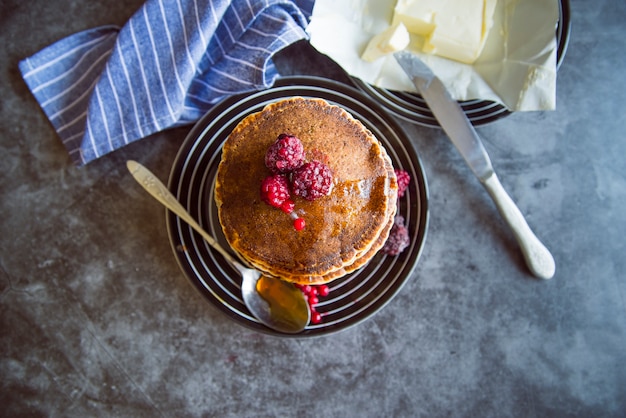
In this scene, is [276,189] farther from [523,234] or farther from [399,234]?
[523,234]

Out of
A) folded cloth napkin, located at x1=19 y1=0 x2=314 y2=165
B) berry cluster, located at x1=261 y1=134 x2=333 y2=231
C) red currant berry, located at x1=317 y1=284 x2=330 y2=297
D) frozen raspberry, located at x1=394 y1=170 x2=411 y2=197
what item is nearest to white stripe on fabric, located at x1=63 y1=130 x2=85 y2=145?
folded cloth napkin, located at x1=19 y1=0 x2=314 y2=165

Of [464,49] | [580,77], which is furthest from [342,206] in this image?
[580,77]

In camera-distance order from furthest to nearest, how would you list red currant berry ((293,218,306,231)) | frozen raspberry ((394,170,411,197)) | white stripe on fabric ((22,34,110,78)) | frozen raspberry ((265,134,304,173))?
1. white stripe on fabric ((22,34,110,78))
2. frozen raspberry ((394,170,411,197))
3. red currant berry ((293,218,306,231))
4. frozen raspberry ((265,134,304,173))

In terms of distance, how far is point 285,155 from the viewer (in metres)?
1.80

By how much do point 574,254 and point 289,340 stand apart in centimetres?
168

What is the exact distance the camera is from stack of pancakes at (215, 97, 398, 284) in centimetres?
198

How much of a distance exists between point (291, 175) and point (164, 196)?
83 centimetres

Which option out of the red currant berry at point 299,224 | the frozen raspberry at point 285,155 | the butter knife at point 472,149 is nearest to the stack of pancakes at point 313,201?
the red currant berry at point 299,224

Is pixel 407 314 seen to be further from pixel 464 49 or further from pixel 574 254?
pixel 464 49

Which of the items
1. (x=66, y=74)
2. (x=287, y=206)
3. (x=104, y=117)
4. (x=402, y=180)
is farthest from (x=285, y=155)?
(x=66, y=74)

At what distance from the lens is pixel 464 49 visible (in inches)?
94.7

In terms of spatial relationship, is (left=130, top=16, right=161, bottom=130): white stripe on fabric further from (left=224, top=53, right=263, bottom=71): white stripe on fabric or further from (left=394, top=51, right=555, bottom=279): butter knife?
(left=394, top=51, right=555, bottom=279): butter knife

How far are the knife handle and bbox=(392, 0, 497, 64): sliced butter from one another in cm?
72

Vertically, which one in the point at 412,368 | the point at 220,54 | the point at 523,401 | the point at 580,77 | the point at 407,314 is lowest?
the point at 523,401
